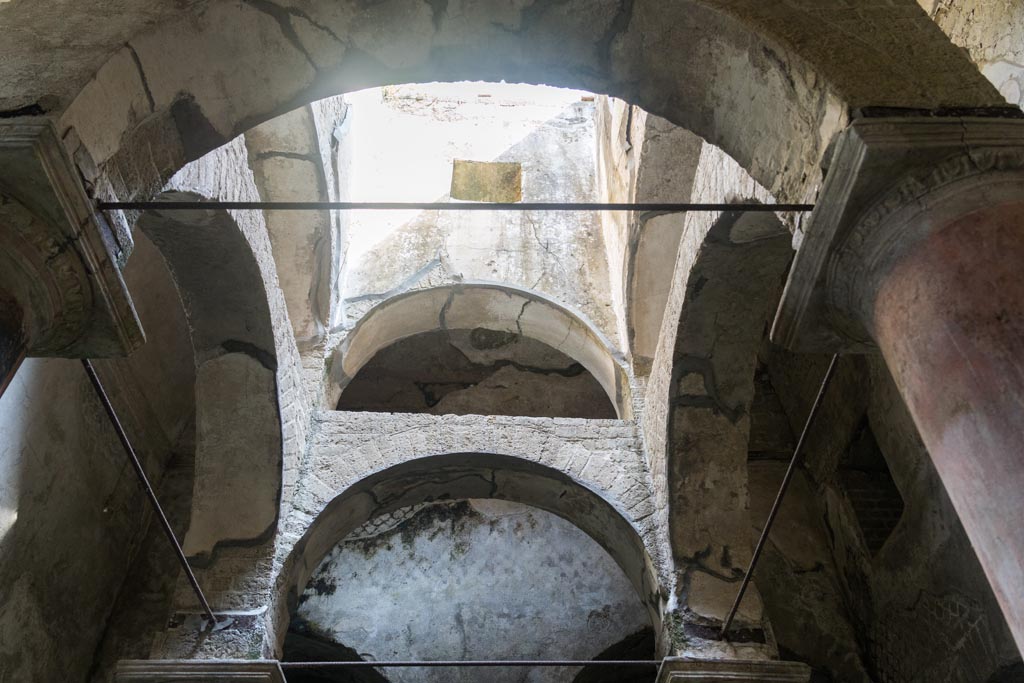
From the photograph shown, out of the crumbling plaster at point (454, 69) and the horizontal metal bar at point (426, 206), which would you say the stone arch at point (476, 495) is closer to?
the horizontal metal bar at point (426, 206)

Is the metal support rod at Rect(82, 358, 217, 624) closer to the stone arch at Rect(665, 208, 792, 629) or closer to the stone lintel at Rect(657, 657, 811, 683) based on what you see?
the stone lintel at Rect(657, 657, 811, 683)

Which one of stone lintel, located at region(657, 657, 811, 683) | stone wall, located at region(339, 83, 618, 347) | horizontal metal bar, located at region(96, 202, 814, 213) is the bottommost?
stone lintel, located at region(657, 657, 811, 683)

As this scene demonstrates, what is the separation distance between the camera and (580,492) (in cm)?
436

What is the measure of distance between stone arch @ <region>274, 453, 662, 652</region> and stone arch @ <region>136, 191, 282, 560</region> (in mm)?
322

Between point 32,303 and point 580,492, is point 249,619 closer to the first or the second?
point 580,492

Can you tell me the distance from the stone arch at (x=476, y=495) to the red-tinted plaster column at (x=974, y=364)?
2.33 metres

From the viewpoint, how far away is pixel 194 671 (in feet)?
11.0

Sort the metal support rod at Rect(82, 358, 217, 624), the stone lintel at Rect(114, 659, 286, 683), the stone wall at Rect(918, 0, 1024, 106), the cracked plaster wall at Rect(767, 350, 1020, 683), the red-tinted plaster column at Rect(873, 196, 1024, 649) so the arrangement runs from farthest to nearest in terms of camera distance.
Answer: the cracked plaster wall at Rect(767, 350, 1020, 683)
the stone wall at Rect(918, 0, 1024, 106)
the stone lintel at Rect(114, 659, 286, 683)
the metal support rod at Rect(82, 358, 217, 624)
the red-tinted plaster column at Rect(873, 196, 1024, 649)

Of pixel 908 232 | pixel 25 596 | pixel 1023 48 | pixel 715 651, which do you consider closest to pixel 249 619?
pixel 25 596

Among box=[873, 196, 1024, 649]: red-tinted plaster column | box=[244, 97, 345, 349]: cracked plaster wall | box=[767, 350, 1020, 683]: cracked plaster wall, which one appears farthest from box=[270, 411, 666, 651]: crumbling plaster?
box=[873, 196, 1024, 649]: red-tinted plaster column

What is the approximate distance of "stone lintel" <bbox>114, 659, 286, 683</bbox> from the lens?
3.34 meters

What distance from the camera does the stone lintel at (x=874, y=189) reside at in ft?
6.31

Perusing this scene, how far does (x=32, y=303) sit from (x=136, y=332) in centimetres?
29

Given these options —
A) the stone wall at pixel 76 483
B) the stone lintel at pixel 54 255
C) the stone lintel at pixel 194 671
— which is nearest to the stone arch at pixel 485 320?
the stone wall at pixel 76 483
